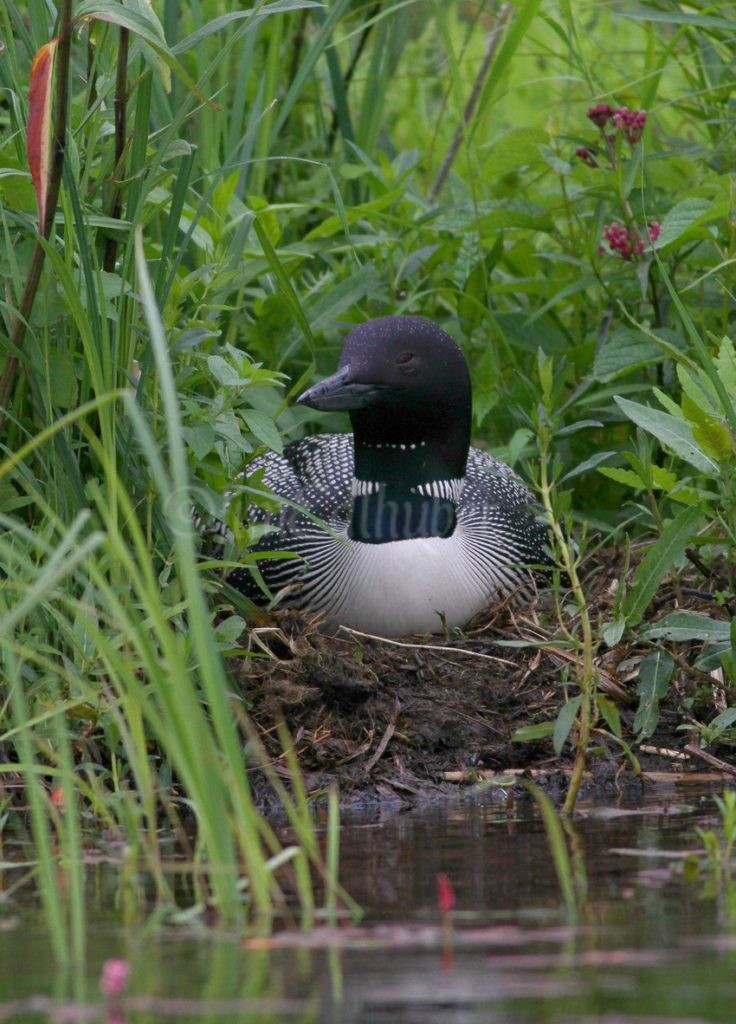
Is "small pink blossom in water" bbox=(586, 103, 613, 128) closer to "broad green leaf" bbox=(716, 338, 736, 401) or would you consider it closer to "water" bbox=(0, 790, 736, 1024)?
"broad green leaf" bbox=(716, 338, 736, 401)

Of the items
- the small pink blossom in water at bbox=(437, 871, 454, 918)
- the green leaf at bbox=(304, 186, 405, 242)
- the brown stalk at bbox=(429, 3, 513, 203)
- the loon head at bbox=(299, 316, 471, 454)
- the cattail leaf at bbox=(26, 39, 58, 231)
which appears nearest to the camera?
the small pink blossom in water at bbox=(437, 871, 454, 918)

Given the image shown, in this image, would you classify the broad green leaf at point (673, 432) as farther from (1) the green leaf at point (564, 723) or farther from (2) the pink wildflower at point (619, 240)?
(2) the pink wildflower at point (619, 240)

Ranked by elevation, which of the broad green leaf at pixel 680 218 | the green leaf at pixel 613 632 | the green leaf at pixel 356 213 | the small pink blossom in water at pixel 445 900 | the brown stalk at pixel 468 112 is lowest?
the small pink blossom in water at pixel 445 900

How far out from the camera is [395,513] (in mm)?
4523

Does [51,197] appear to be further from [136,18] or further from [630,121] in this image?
[630,121]

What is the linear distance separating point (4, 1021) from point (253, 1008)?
0.28 m

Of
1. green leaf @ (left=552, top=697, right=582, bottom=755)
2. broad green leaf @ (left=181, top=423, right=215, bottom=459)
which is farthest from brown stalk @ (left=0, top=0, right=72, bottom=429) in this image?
green leaf @ (left=552, top=697, right=582, bottom=755)

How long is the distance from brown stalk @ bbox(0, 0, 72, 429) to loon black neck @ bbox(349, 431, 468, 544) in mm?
1189

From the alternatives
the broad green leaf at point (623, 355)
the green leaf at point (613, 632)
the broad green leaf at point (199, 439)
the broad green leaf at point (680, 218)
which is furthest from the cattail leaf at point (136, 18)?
the broad green leaf at point (623, 355)

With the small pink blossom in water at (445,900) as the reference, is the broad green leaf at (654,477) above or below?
above

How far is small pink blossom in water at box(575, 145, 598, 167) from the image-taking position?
4656 mm

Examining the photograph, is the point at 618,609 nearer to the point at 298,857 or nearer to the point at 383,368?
the point at 383,368

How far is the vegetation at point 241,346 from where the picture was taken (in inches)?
102

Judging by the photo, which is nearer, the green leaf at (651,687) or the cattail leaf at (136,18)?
the cattail leaf at (136,18)
